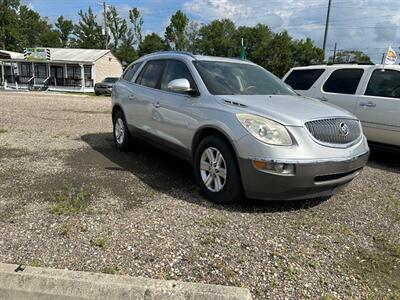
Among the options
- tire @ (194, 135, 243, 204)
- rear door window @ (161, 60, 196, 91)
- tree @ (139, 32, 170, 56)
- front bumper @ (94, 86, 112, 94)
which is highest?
tree @ (139, 32, 170, 56)

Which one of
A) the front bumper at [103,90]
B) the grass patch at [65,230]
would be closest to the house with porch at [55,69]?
the front bumper at [103,90]

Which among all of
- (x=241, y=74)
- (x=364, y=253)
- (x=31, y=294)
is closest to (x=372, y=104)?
(x=241, y=74)

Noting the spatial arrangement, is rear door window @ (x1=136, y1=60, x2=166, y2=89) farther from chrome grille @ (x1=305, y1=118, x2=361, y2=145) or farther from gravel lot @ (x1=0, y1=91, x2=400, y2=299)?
chrome grille @ (x1=305, y1=118, x2=361, y2=145)

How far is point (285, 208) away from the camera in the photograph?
434 cm

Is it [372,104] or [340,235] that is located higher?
[372,104]

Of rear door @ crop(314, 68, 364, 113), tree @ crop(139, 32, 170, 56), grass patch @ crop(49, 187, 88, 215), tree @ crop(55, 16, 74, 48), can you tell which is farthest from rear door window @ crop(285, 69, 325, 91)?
tree @ crop(55, 16, 74, 48)

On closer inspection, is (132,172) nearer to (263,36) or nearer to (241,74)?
(241,74)

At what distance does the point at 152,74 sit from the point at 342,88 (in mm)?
3664

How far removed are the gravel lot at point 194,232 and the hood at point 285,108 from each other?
103cm

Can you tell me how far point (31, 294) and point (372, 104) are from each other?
6.08 meters

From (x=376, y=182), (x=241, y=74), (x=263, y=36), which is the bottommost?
(x=376, y=182)

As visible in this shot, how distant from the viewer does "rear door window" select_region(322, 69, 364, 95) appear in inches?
282

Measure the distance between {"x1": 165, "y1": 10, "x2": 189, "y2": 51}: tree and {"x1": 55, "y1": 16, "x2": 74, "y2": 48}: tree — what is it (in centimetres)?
2166

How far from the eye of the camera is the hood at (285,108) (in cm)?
400
